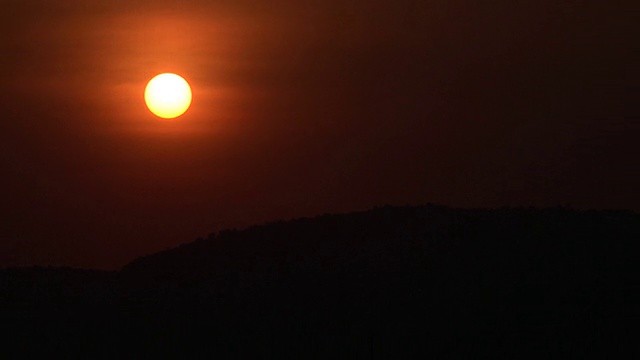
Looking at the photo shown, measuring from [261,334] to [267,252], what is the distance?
11.1 feet

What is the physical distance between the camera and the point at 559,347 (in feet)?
43.2

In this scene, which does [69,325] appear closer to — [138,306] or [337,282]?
[138,306]

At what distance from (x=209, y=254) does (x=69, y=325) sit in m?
3.57

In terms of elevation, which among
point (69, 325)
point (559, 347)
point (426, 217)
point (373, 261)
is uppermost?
point (426, 217)

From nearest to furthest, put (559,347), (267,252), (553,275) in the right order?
(559,347) → (553,275) → (267,252)

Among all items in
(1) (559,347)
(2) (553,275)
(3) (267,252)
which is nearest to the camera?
(1) (559,347)

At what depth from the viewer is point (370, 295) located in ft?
49.0

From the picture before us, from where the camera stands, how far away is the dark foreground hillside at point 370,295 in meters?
13.5

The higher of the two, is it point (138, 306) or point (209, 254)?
point (209, 254)

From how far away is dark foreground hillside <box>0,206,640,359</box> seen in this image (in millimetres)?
13453

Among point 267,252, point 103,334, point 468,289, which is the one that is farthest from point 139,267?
point 468,289

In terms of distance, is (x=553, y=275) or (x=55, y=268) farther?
(x=55, y=268)

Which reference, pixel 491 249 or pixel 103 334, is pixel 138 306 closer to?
pixel 103 334

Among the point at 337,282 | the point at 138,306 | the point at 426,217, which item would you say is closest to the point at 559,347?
the point at 337,282
